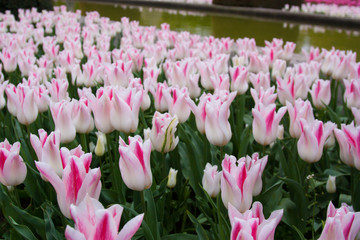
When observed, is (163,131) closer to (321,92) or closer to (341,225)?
(341,225)

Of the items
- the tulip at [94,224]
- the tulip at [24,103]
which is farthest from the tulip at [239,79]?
the tulip at [94,224]

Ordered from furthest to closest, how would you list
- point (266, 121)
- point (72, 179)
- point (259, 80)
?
point (259, 80) → point (266, 121) → point (72, 179)

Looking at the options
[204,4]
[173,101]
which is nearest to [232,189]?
[173,101]

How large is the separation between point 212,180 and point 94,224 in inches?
24.1

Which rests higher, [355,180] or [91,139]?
[355,180]

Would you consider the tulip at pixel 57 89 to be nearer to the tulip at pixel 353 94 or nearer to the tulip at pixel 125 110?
the tulip at pixel 125 110

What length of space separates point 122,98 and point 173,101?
32 centimetres

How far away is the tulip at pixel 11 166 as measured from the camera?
1373 millimetres

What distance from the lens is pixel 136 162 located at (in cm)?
125

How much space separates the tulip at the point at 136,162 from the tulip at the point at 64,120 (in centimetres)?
46

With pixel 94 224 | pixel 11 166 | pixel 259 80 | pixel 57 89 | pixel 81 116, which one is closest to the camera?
pixel 94 224

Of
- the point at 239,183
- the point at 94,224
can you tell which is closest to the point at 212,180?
the point at 239,183

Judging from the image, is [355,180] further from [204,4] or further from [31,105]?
[204,4]

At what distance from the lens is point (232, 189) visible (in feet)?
4.04
